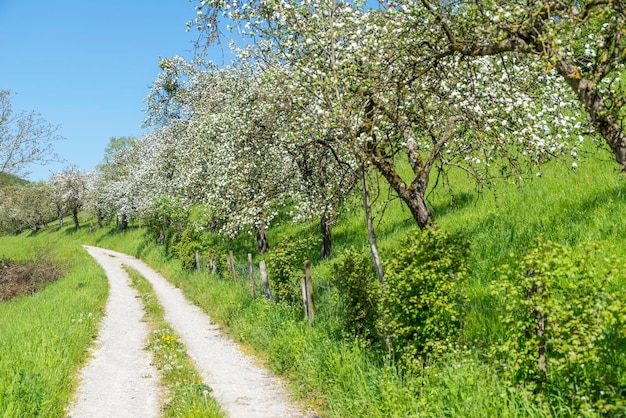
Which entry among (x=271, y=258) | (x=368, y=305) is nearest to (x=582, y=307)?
(x=368, y=305)

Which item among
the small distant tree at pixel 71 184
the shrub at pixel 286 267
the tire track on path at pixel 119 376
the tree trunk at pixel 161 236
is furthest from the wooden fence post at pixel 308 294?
the small distant tree at pixel 71 184

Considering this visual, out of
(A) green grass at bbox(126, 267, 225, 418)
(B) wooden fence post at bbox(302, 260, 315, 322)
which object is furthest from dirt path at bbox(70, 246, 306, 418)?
(B) wooden fence post at bbox(302, 260, 315, 322)

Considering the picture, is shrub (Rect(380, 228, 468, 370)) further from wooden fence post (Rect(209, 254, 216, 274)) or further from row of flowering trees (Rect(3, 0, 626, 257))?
wooden fence post (Rect(209, 254, 216, 274))

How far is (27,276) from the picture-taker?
29906 millimetres

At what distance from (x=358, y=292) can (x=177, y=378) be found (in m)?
4.47

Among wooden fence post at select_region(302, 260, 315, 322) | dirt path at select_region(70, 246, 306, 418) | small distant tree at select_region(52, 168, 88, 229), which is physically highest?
small distant tree at select_region(52, 168, 88, 229)

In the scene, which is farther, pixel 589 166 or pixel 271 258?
pixel 589 166

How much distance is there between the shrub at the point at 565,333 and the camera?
4.56m

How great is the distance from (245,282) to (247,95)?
7.03 metres

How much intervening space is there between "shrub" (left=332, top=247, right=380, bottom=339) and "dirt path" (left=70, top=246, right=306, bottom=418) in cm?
190

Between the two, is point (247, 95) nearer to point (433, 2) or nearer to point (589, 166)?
point (433, 2)

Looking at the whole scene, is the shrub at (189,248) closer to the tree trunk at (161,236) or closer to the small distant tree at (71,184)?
the tree trunk at (161,236)

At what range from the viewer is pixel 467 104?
8609mm

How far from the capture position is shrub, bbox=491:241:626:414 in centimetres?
456
